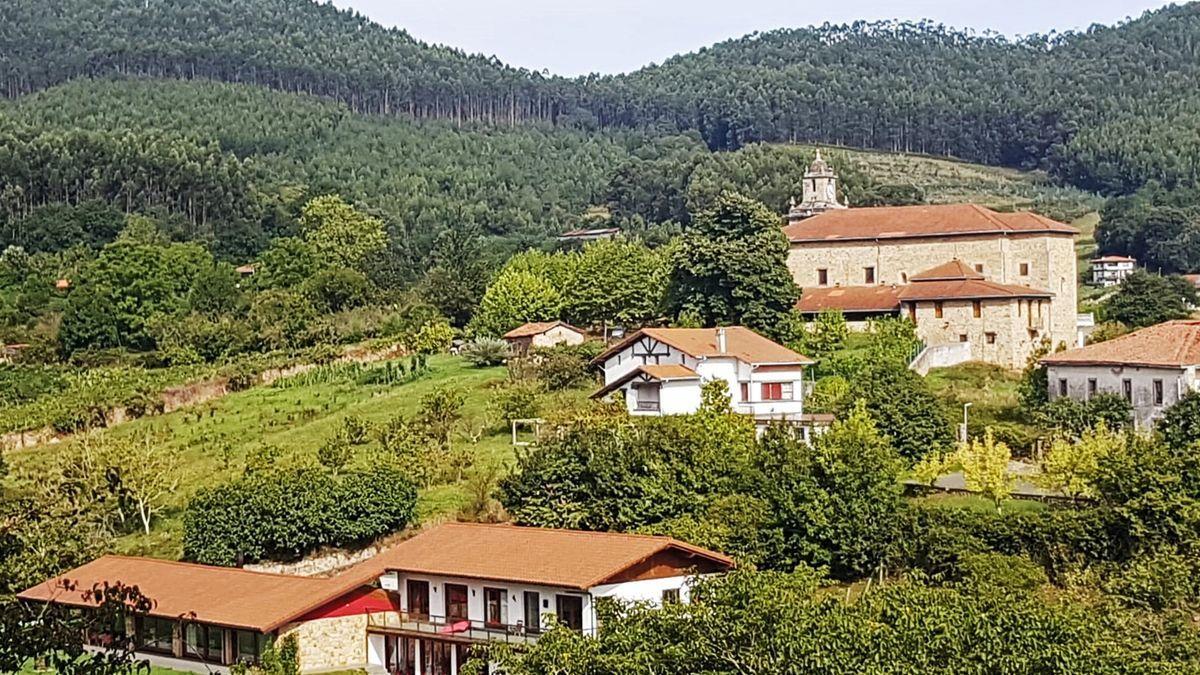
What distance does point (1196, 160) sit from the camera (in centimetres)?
11588

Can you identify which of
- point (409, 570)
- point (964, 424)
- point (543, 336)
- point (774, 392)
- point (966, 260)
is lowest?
point (409, 570)

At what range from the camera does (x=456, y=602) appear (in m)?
29.5

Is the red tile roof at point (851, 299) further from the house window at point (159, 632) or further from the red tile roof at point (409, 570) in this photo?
the house window at point (159, 632)

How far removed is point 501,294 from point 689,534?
2826 cm

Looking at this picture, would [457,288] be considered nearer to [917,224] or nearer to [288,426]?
[917,224]

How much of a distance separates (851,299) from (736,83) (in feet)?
367

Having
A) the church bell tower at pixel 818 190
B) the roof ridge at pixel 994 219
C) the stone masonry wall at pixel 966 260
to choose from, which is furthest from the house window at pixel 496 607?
the church bell tower at pixel 818 190

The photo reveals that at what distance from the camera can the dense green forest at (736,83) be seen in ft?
443

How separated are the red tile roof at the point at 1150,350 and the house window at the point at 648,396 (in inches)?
391

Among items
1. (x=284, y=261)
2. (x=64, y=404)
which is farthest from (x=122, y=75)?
(x=64, y=404)

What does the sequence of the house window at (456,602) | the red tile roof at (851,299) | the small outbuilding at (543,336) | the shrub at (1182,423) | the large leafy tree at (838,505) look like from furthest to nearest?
the small outbuilding at (543,336) < the red tile roof at (851,299) < the shrub at (1182,423) < the large leafy tree at (838,505) < the house window at (456,602)

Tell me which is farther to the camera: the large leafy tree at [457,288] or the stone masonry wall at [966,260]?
the large leafy tree at [457,288]

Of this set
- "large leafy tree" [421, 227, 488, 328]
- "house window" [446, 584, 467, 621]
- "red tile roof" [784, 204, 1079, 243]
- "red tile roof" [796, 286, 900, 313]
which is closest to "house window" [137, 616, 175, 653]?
"house window" [446, 584, 467, 621]

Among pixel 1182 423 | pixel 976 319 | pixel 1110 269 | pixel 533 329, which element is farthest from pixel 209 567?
pixel 1110 269
